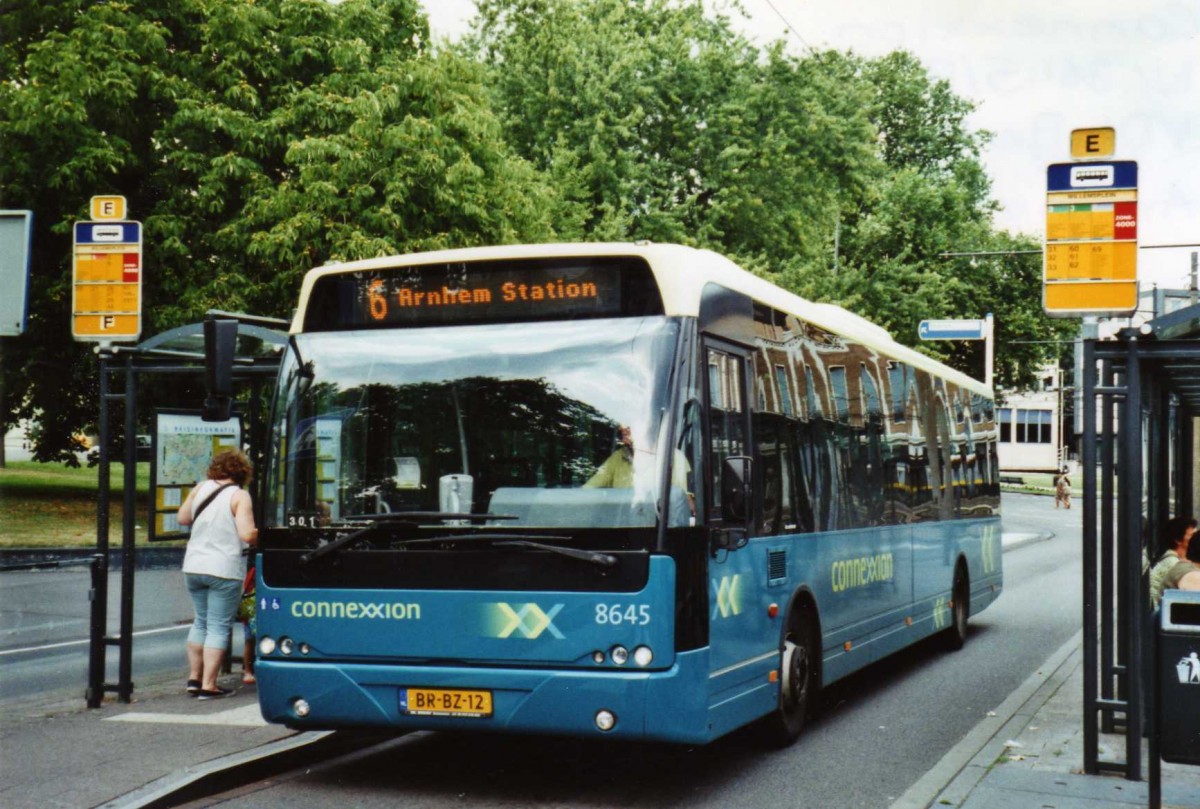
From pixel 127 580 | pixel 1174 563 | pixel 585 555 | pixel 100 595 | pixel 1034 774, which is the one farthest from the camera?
pixel 127 580

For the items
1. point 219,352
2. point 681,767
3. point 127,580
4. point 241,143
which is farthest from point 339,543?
point 241,143

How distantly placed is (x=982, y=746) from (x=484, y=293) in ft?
13.2

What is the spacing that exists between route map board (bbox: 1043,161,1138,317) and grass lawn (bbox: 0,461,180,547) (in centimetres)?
1484

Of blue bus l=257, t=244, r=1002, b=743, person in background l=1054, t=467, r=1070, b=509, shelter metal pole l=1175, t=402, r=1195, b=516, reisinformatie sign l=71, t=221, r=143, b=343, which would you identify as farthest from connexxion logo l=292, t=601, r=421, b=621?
person in background l=1054, t=467, r=1070, b=509

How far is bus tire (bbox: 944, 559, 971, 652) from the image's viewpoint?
1466 centimetres

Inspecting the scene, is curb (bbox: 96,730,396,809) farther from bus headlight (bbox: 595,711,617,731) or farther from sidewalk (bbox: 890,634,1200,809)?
sidewalk (bbox: 890,634,1200,809)

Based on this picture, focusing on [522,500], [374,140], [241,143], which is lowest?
[522,500]

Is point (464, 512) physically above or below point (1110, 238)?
below

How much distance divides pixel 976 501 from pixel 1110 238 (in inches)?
326

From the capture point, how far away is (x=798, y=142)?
123 ft

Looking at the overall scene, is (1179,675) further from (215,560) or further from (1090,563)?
(215,560)

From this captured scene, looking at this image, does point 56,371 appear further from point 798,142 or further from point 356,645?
point 356,645

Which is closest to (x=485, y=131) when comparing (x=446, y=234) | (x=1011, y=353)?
(x=446, y=234)

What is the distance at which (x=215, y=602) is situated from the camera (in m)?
9.80
